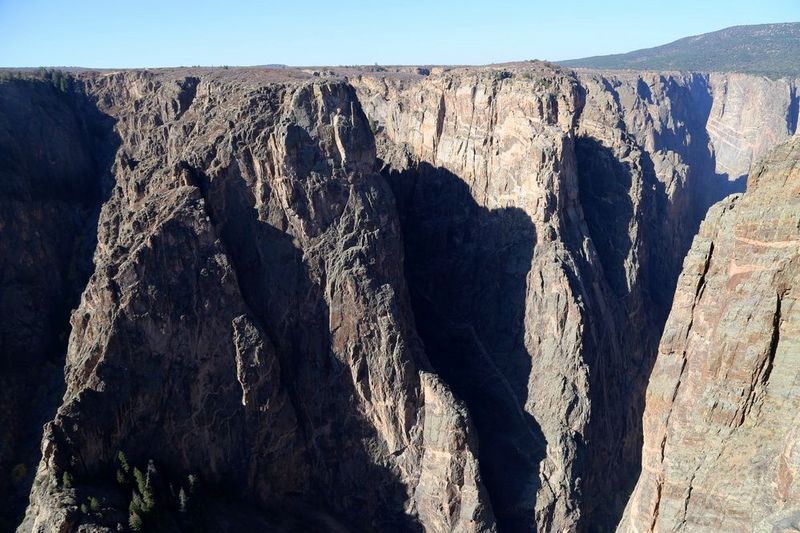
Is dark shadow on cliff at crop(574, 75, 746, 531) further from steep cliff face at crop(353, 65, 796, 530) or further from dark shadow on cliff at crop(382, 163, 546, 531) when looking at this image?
dark shadow on cliff at crop(382, 163, 546, 531)

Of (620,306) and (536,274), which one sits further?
(620,306)

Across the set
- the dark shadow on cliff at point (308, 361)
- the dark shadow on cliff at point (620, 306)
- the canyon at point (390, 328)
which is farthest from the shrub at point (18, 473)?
the dark shadow on cliff at point (620, 306)

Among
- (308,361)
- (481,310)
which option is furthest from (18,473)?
(481,310)

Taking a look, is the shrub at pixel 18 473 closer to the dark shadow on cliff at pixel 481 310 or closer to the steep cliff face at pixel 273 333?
the steep cliff face at pixel 273 333

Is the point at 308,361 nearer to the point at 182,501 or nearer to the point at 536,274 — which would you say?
the point at 182,501

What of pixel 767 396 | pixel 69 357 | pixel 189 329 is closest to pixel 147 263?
pixel 189 329

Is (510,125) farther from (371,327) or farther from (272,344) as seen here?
(272,344)

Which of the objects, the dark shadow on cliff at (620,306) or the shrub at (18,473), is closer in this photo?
the shrub at (18,473)
